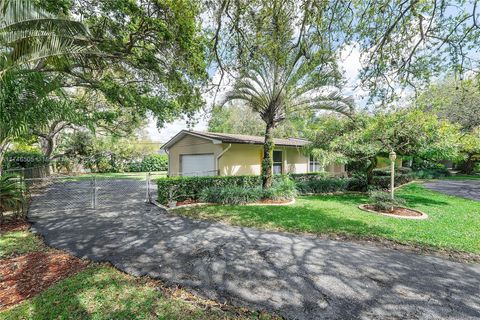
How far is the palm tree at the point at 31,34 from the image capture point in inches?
202

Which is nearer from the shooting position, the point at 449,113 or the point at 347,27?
the point at 347,27

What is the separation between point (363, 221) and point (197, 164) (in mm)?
9579

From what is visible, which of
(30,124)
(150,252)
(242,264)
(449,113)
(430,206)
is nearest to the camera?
(242,264)

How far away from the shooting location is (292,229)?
6.54m

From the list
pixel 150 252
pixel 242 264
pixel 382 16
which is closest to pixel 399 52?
pixel 382 16

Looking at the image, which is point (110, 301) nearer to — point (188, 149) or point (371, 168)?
point (188, 149)

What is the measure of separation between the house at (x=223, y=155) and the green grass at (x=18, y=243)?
6.84 meters

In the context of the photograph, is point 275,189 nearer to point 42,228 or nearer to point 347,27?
point 347,27

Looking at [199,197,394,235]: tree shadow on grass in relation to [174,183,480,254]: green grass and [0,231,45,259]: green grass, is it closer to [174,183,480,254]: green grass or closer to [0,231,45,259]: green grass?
[174,183,480,254]: green grass

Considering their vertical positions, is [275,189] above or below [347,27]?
below

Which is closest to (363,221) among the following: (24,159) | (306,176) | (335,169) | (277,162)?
(306,176)

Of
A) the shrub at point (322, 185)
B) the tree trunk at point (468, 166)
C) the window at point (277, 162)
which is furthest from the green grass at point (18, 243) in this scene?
the tree trunk at point (468, 166)

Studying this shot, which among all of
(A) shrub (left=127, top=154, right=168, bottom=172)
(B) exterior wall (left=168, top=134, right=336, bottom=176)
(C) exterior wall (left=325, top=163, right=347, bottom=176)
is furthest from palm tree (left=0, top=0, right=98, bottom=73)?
(A) shrub (left=127, top=154, right=168, bottom=172)

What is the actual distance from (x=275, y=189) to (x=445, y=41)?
7645 millimetres
